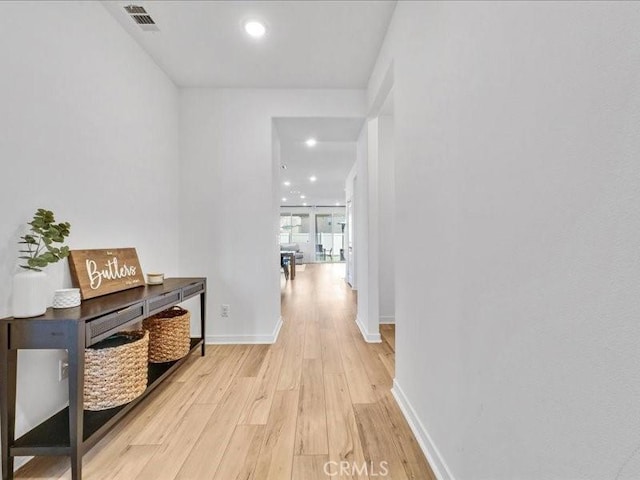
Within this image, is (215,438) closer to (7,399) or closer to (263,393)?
(263,393)

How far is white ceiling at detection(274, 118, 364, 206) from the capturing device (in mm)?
3352

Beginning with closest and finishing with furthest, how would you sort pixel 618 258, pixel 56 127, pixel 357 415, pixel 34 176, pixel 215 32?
pixel 618 258 → pixel 34 176 → pixel 56 127 → pixel 357 415 → pixel 215 32

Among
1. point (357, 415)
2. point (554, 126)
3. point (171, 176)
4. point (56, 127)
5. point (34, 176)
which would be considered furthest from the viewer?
point (171, 176)

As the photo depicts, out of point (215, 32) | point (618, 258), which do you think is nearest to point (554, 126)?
point (618, 258)

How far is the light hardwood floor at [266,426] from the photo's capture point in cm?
140

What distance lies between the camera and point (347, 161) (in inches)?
231

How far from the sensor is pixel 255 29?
222 centimetres

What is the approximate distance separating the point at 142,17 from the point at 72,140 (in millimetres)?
1127

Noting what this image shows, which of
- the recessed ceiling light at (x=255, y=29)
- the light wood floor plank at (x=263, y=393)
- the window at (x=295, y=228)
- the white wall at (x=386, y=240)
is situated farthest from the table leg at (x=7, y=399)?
the window at (x=295, y=228)

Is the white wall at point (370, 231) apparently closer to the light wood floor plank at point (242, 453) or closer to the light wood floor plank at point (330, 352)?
the light wood floor plank at point (330, 352)

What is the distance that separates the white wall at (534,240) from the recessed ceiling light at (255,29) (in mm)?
1330

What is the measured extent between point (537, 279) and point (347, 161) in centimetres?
537

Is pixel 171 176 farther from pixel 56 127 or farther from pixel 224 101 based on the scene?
pixel 56 127

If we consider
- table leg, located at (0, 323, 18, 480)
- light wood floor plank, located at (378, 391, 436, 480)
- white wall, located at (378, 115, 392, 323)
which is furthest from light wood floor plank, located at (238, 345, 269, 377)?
white wall, located at (378, 115, 392, 323)
